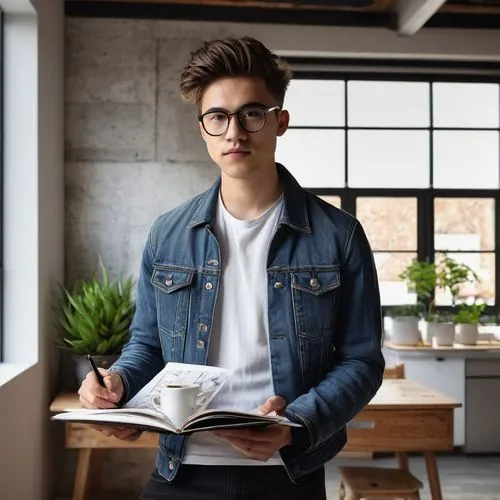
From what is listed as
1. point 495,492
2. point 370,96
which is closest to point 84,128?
point 370,96

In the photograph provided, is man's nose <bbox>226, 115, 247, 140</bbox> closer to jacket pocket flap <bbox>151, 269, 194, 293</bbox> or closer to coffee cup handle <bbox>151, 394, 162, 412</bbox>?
jacket pocket flap <bbox>151, 269, 194, 293</bbox>

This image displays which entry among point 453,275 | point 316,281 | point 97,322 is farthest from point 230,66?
point 453,275

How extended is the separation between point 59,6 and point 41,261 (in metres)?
1.79

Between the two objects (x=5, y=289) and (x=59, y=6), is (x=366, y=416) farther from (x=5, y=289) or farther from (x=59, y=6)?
(x=59, y=6)

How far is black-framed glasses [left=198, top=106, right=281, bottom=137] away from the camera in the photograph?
5.21 feet

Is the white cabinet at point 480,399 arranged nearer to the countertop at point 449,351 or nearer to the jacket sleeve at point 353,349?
the countertop at point 449,351

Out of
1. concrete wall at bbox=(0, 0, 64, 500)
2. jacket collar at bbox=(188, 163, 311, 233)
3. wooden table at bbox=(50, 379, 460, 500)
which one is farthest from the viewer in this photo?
wooden table at bbox=(50, 379, 460, 500)

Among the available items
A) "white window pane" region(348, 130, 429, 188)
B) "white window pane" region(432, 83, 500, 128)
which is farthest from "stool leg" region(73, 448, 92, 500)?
"white window pane" region(432, 83, 500, 128)

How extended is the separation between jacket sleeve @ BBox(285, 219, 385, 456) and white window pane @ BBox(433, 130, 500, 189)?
199 inches

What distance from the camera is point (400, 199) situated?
255 inches

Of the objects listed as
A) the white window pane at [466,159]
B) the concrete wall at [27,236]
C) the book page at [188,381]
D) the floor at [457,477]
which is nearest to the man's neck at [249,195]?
the book page at [188,381]

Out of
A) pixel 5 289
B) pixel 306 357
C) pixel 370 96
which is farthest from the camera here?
pixel 370 96

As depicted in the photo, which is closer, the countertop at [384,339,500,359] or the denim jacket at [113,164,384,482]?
the denim jacket at [113,164,384,482]

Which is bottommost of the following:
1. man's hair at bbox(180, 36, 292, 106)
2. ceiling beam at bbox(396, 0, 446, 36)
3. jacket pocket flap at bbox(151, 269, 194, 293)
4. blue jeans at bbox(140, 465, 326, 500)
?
blue jeans at bbox(140, 465, 326, 500)
